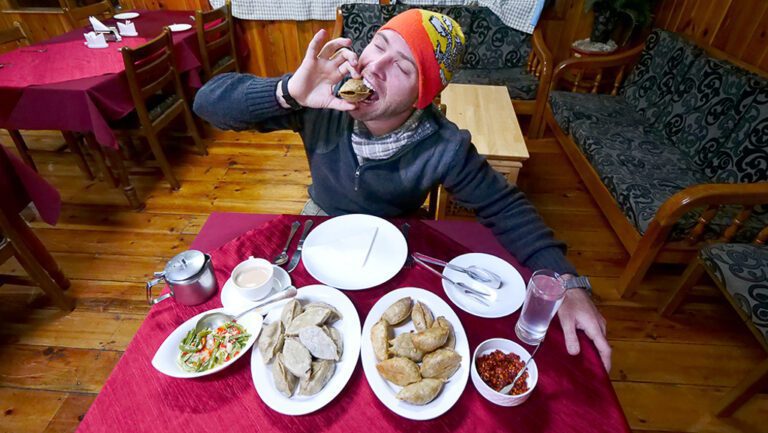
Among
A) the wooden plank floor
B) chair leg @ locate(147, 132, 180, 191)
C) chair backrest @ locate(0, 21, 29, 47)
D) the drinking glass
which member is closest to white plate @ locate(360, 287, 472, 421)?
the drinking glass

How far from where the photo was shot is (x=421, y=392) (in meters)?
0.64

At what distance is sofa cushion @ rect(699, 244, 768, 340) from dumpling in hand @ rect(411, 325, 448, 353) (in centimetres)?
129

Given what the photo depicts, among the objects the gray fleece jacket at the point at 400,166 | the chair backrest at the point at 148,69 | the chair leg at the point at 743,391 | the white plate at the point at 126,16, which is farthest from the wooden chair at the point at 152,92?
the chair leg at the point at 743,391

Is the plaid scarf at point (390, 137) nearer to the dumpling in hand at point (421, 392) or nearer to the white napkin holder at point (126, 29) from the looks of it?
the dumpling in hand at point (421, 392)

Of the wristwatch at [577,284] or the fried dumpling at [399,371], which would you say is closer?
the fried dumpling at [399,371]

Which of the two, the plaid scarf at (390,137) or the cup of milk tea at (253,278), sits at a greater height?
the plaid scarf at (390,137)

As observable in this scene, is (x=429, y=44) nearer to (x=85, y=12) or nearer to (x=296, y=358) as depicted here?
(x=296, y=358)

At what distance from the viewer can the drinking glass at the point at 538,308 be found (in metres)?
0.75

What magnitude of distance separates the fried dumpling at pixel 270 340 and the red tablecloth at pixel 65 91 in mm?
1890

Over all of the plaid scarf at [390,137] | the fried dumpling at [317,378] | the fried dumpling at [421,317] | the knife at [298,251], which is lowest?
the knife at [298,251]

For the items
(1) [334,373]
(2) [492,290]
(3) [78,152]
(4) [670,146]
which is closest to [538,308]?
(2) [492,290]

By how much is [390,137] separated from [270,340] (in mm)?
605

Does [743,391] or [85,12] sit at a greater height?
[85,12]

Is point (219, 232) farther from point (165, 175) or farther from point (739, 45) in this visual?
point (739, 45)
